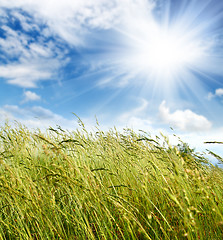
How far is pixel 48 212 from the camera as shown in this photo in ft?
7.12

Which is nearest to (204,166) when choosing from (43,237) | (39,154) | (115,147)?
(115,147)

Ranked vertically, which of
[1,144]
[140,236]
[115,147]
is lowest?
[140,236]

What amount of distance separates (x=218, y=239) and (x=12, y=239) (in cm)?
210

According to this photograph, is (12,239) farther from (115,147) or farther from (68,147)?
(115,147)

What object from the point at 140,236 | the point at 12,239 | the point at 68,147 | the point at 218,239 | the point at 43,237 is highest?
the point at 68,147

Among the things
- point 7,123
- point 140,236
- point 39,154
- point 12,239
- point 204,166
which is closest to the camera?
point 140,236

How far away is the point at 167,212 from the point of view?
2.08 meters

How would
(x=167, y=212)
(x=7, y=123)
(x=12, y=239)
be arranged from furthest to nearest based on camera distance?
(x=7, y=123), (x=12, y=239), (x=167, y=212)

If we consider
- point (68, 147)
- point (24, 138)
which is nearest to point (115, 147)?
point (68, 147)

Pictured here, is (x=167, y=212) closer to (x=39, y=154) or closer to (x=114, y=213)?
(x=114, y=213)

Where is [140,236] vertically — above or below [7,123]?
below

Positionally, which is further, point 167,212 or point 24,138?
point 24,138

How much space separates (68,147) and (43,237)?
130cm

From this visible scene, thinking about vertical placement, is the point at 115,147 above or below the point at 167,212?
above
